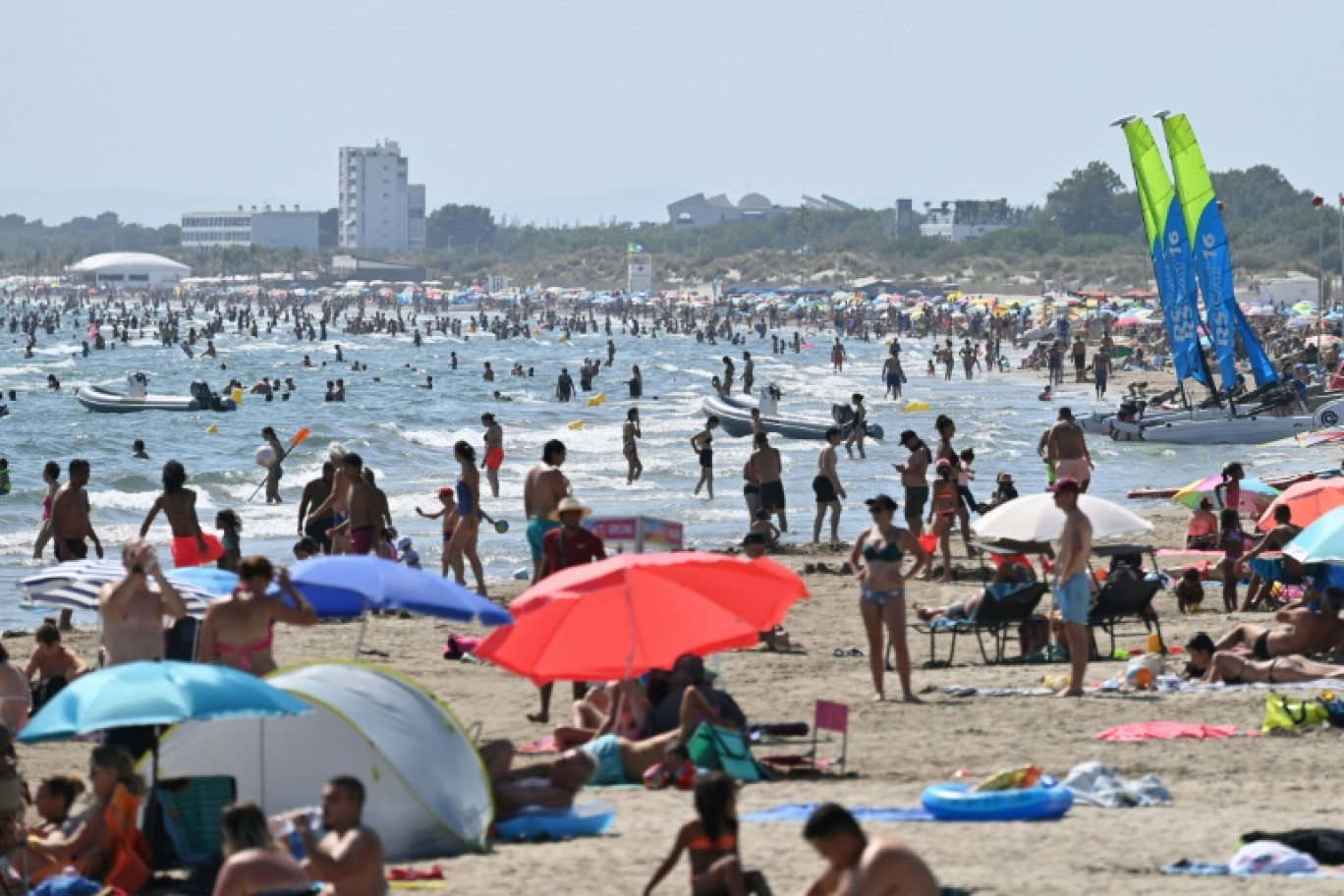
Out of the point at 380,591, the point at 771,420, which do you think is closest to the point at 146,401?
the point at 771,420

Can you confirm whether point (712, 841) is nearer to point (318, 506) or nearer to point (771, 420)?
point (318, 506)

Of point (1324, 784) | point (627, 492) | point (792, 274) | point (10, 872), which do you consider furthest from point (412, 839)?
point (792, 274)

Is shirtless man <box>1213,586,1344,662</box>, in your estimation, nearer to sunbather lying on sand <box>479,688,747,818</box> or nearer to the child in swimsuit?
sunbather lying on sand <box>479,688,747,818</box>

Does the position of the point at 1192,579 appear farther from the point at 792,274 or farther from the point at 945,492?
the point at 792,274

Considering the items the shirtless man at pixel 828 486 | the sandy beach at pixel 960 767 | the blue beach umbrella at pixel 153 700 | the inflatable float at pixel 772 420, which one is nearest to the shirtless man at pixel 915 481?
the shirtless man at pixel 828 486

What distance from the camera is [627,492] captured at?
3042 cm

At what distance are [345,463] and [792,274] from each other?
150 metres

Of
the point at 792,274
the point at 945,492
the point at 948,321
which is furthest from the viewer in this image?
the point at 792,274

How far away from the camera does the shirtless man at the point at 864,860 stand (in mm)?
5977

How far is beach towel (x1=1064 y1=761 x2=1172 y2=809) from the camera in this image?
9.24 m

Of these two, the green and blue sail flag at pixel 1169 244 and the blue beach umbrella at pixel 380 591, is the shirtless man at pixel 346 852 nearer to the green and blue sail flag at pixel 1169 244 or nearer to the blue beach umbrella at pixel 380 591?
the blue beach umbrella at pixel 380 591

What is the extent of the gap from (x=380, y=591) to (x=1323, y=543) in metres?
5.60

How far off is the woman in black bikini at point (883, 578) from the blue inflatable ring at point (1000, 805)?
274cm

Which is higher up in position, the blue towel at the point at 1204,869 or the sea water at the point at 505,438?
the blue towel at the point at 1204,869
